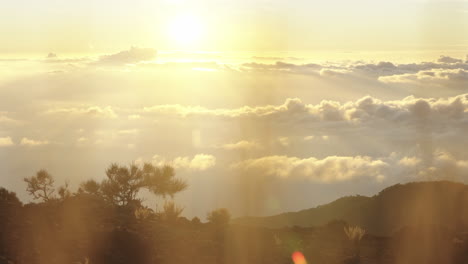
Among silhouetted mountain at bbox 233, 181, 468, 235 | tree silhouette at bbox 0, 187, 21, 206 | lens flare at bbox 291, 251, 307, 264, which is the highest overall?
tree silhouette at bbox 0, 187, 21, 206

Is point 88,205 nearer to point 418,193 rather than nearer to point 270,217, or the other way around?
point 418,193

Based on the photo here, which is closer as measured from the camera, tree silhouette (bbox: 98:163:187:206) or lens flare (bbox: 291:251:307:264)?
lens flare (bbox: 291:251:307:264)

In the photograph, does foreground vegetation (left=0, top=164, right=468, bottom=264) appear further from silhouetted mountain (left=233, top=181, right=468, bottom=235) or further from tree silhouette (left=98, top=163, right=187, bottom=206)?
silhouetted mountain (left=233, top=181, right=468, bottom=235)

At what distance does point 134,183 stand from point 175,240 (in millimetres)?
12808

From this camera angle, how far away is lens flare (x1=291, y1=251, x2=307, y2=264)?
2108 cm

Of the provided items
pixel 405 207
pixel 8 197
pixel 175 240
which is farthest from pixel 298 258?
pixel 405 207

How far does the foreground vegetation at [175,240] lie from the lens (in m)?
19.2

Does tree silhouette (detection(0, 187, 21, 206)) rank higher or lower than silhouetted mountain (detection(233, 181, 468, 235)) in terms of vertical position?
higher

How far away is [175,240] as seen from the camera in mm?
21578

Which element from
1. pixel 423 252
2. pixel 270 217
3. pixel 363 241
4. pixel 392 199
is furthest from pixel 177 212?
pixel 270 217

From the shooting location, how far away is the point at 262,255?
21.5 meters

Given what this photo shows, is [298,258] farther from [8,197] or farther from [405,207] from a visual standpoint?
[405,207]

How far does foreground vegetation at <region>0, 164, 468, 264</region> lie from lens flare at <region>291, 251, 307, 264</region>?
17 centimetres

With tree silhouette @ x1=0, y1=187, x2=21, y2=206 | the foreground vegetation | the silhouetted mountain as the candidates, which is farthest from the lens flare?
the silhouetted mountain
